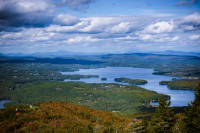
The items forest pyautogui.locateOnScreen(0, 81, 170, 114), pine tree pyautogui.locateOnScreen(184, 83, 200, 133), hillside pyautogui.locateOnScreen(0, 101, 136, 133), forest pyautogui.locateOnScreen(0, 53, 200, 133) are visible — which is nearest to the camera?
hillside pyautogui.locateOnScreen(0, 101, 136, 133)

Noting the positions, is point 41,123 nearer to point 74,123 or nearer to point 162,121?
point 74,123

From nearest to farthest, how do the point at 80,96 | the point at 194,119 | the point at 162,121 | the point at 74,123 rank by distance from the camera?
the point at 194,119, the point at 162,121, the point at 74,123, the point at 80,96

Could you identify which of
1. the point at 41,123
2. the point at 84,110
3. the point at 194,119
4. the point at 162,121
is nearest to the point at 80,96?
the point at 84,110

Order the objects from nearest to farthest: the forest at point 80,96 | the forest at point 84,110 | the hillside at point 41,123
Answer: the hillside at point 41,123, the forest at point 84,110, the forest at point 80,96

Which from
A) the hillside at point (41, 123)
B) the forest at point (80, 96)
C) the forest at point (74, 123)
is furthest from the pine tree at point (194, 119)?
the forest at point (80, 96)

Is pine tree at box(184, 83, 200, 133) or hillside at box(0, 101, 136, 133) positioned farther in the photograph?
pine tree at box(184, 83, 200, 133)

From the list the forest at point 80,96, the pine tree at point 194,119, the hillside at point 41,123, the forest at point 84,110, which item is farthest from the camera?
the forest at point 80,96

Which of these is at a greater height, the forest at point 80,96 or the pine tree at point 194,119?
the pine tree at point 194,119

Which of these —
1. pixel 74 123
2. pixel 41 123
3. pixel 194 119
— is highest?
pixel 194 119

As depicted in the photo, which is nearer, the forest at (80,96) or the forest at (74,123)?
the forest at (74,123)

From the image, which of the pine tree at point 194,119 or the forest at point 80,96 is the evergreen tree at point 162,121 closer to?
the pine tree at point 194,119

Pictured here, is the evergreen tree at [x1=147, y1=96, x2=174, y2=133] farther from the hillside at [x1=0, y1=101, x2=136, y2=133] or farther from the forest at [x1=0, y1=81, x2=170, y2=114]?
the forest at [x1=0, y1=81, x2=170, y2=114]

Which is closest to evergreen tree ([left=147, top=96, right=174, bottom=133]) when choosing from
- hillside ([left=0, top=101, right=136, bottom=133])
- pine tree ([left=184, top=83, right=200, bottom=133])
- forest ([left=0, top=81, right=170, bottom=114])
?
pine tree ([left=184, top=83, right=200, bottom=133])

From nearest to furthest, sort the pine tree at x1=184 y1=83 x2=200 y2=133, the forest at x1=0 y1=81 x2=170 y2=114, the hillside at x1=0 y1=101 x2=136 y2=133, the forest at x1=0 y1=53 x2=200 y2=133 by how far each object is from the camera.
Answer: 1. the hillside at x1=0 y1=101 x2=136 y2=133
2. the pine tree at x1=184 y1=83 x2=200 y2=133
3. the forest at x1=0 y1=53 x2=200 y2=133
4. the forest at x1=0 y1=81 x2=170 y2=114
